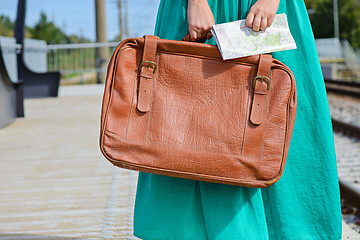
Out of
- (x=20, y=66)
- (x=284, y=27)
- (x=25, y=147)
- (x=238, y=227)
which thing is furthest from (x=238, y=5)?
(x=20, y=66)

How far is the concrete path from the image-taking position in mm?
2365

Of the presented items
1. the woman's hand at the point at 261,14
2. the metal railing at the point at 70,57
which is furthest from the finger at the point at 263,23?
the metal railing at the point at 70,57

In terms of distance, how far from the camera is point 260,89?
1.41m

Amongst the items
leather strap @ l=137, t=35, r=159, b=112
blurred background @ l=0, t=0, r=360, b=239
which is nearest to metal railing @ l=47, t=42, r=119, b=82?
blurred background @ l=0, t=0, r=360, b=239

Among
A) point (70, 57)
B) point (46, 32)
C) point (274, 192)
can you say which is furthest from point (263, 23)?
point (46, 32)

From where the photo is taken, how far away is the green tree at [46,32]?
44.0 meters

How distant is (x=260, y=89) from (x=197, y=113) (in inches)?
7.8

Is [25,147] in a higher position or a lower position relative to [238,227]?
lower

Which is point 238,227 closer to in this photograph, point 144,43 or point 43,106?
point 144,43

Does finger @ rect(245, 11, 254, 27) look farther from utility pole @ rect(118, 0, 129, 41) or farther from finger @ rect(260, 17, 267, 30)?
utility pole @ rect(118, 0, 129, 41)

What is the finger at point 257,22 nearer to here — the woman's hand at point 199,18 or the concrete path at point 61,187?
the woman's hand at point 199,18

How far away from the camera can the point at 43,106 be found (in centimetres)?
820

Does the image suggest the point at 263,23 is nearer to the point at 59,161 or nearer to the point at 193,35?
the point at 193,35

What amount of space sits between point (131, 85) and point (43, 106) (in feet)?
23.4
